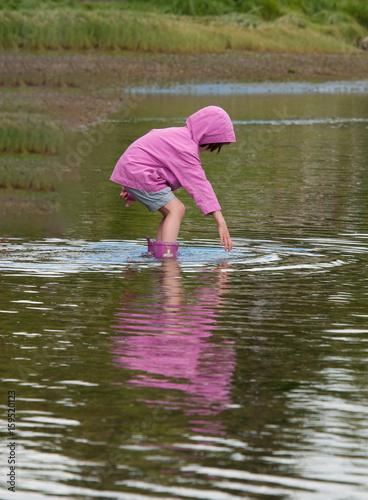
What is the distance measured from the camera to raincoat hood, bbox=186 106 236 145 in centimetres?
916

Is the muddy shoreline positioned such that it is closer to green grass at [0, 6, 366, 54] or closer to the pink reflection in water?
green grass at [0, 6, 366, 54]

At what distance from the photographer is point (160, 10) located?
160 ft

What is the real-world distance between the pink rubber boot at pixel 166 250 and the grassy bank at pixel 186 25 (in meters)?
26.2

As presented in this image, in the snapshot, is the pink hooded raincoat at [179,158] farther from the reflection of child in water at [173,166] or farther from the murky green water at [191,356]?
the murky green water at [191,356]

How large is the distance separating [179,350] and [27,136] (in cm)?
1162

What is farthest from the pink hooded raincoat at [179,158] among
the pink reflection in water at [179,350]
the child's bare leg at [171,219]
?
the pink reflection in water at [179,350]

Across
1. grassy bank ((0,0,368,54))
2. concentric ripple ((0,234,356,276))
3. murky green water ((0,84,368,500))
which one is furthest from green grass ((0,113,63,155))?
grassy bank ((0,0,368,54))

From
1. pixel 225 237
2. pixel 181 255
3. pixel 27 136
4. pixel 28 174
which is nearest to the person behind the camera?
pixel 225 237

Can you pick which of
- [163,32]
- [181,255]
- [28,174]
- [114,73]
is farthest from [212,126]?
[163,32]

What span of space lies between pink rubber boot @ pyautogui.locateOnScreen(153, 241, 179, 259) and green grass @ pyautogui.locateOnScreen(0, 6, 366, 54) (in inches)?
1025

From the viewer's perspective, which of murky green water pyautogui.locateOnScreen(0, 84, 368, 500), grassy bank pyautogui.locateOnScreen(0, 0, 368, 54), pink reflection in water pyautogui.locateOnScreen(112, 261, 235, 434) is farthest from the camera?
grassy bank pyautogui.locateOnScreen(0, 0, 368, 54)

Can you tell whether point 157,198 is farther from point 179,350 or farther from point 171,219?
point 179,350

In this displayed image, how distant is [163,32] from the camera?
41.9 meters

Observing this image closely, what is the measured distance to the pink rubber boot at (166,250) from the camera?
963cm
